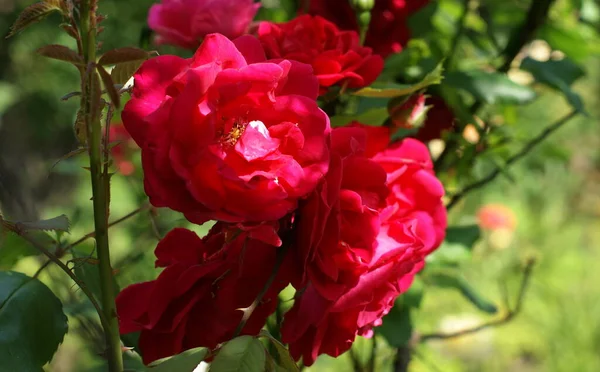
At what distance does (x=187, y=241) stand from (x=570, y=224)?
407 centimetres

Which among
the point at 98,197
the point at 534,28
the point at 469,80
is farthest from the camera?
the point at 534,28

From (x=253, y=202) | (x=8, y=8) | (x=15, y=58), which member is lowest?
(x=15, y=58)

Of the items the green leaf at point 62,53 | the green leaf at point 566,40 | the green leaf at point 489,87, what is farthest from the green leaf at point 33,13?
the green leaf at point 566,40

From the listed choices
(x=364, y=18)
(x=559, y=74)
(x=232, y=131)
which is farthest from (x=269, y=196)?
(x=559, y=74)

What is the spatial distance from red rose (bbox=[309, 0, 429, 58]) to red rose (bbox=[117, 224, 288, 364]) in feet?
0.93

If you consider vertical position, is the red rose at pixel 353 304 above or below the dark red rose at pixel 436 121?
above

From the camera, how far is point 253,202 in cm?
41

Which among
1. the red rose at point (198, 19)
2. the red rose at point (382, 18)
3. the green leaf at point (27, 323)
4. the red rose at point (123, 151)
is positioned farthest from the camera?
the red rose at point (123, 151)

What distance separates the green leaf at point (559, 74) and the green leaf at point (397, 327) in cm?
27

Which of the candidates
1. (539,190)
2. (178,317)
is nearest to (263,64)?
(178,317)

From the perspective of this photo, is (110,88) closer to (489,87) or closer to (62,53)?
(62,53)

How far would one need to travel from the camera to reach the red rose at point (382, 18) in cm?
68

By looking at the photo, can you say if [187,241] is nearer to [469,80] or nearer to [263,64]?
[263,64]

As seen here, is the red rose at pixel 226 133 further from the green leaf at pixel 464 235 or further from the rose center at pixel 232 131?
the green leaf at pixel 464 235
